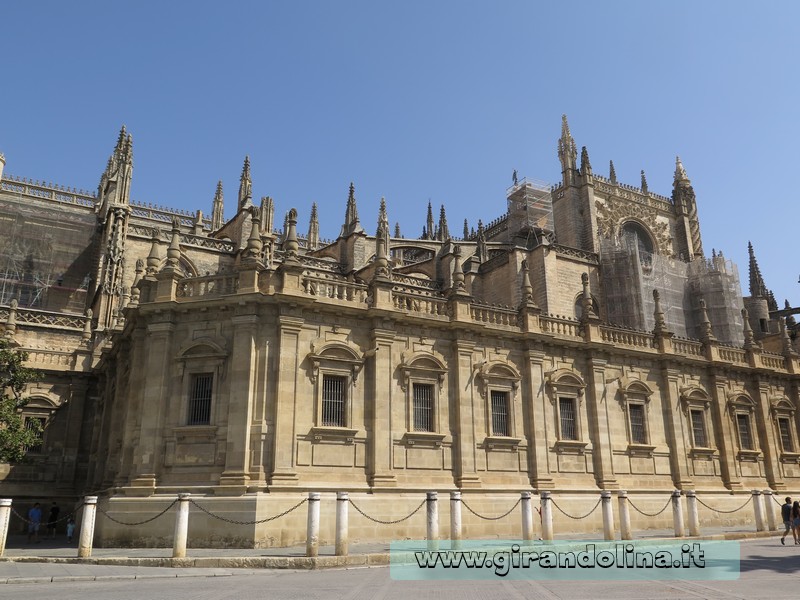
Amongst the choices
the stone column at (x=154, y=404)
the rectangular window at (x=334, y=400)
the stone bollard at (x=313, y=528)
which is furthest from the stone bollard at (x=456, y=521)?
the stone column at (x=154, y=404)

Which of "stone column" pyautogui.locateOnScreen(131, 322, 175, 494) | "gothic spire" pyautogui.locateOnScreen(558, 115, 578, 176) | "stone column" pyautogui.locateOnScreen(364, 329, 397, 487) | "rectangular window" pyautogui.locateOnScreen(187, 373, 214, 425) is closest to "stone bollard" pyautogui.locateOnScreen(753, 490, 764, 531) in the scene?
"stone column" pyautogui.locateOnScreen(364, 329, 397, 487)

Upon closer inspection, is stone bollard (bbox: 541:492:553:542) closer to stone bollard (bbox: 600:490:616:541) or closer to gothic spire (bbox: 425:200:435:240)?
stone bollard (bbox: 600:490:616:541)

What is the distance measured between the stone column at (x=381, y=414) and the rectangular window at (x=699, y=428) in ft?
46.0

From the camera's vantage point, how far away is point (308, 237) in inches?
2050

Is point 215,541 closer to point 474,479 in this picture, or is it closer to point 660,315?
point 474,479

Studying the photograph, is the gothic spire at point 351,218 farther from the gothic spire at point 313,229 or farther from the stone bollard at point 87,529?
the stone bollard at point 87,529

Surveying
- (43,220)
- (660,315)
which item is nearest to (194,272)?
(43,220)

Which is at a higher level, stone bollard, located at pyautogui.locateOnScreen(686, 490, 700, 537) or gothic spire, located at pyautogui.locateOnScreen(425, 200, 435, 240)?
gothic spire, located at pyautogui.locateOnScreen(425, 200, 435, 240)

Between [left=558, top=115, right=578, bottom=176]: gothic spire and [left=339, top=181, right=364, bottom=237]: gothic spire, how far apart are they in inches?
599

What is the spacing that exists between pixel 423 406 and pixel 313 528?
7.06 meters

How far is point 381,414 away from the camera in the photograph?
19.3 meters

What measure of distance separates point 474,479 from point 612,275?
25.1 metres

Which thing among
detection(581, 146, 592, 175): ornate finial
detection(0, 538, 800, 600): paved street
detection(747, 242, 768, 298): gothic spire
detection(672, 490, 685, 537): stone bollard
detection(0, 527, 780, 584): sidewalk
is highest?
detection(581, 146, 592, 175): ornate finial

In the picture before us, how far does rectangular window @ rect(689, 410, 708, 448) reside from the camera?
26.6 m
